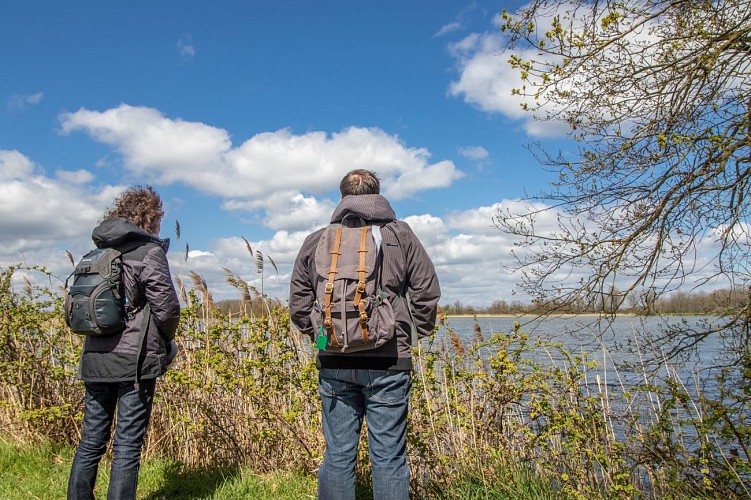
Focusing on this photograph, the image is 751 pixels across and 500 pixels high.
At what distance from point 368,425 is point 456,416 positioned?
1.29 metres

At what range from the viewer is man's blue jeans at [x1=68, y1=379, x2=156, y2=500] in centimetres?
309

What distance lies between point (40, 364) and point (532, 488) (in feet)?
15.2

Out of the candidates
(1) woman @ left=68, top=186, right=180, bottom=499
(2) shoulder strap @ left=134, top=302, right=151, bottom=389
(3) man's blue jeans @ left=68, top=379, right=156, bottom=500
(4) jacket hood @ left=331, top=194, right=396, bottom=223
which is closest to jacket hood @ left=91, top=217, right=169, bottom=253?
(1) woman @ left=68, top=186, right=180, bottom=499

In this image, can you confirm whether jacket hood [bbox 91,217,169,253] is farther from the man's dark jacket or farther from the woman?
the man's dark jacket

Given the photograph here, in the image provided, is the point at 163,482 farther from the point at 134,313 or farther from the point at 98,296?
the point at 98,296

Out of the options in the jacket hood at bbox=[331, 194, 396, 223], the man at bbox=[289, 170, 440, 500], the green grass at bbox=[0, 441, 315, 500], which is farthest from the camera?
the green grass at bbox=[0, 441, 315, 500]

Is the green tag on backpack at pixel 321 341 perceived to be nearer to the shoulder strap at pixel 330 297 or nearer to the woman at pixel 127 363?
the shoulder strap at pixel 330 297

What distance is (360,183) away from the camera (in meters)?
2.72

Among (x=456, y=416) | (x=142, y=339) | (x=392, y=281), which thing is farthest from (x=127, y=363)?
(x=456, y=416)

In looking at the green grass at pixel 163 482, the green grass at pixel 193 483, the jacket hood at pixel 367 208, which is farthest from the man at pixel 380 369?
the green grass at pixel 163 482

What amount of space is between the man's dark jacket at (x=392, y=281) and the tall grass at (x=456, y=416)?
4.00 feet

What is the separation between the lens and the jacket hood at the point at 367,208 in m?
2.62

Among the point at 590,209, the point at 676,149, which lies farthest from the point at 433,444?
the point at 676,149

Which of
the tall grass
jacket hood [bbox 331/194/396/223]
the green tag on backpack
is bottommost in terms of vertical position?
the tall grass
